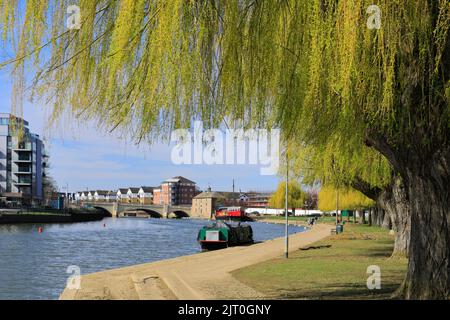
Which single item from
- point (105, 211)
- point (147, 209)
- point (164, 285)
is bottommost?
point (105, 211)

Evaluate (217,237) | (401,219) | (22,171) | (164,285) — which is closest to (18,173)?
(22,171)

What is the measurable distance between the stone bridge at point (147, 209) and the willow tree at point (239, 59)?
507ft

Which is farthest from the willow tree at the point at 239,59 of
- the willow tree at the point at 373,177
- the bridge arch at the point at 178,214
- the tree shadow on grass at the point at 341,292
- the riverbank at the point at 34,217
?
the bridge arch at the point at 178,214

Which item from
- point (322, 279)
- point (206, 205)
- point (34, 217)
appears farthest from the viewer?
point (206, 205)

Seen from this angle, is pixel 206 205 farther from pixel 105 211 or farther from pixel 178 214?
pixel 105 211

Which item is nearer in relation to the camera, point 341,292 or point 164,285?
point 341,292

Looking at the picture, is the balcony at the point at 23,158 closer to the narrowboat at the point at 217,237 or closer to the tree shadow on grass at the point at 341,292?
the narrowboat at the point at 217,237

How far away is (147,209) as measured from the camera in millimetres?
166500

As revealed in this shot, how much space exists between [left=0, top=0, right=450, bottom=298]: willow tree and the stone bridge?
15439 cm

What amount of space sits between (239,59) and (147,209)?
16279 cm

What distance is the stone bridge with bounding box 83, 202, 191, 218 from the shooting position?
528ft

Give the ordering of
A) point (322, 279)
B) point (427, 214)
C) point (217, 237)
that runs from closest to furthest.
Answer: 1. point (427, 214)
2. point (322, 279)
3. point (217, 237)
